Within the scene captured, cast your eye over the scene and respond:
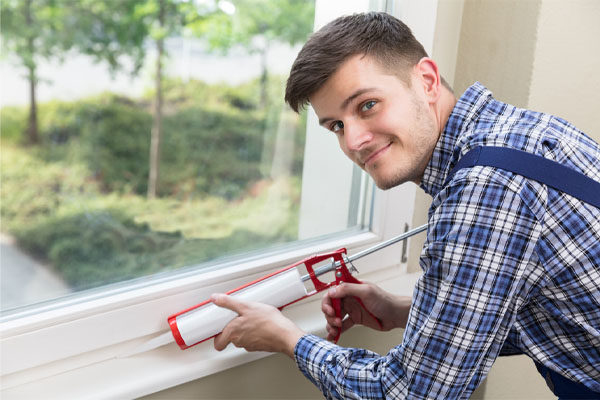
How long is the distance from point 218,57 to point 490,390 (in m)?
1.54

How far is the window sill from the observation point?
0.83 m

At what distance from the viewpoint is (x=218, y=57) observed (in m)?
2.20

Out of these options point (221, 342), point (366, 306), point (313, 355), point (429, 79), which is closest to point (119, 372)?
point (221, 342)

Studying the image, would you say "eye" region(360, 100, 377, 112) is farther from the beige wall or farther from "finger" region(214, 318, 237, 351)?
the beige wall

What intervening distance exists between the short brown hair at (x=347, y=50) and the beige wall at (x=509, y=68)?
1.29 feet

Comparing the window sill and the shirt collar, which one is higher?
the shirt collar

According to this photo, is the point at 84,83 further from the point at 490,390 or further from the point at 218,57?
the point at 490,390

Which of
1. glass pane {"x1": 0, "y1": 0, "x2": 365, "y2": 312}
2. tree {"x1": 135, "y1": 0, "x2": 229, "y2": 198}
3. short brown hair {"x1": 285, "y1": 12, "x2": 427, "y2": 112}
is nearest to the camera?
short brown hair {"x1": 285, "y1": 12, "x2": 427, "y2": 112}

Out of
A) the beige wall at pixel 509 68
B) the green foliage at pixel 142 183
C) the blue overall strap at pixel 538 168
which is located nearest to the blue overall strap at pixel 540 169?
the blue overall strap at pixel 538 168

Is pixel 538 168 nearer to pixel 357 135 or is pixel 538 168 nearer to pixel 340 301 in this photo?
pixel 357 135

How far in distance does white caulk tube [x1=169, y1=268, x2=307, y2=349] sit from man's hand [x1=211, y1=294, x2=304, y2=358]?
17 millimetres

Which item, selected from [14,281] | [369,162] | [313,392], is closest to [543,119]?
[369,162]

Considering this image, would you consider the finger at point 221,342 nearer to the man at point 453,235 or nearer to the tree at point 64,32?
the man at point 453,235

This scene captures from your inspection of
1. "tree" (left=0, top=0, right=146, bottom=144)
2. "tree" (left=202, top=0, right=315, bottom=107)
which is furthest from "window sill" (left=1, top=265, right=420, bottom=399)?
"tree" (left=0, top=0, right=146, bottom=144)
